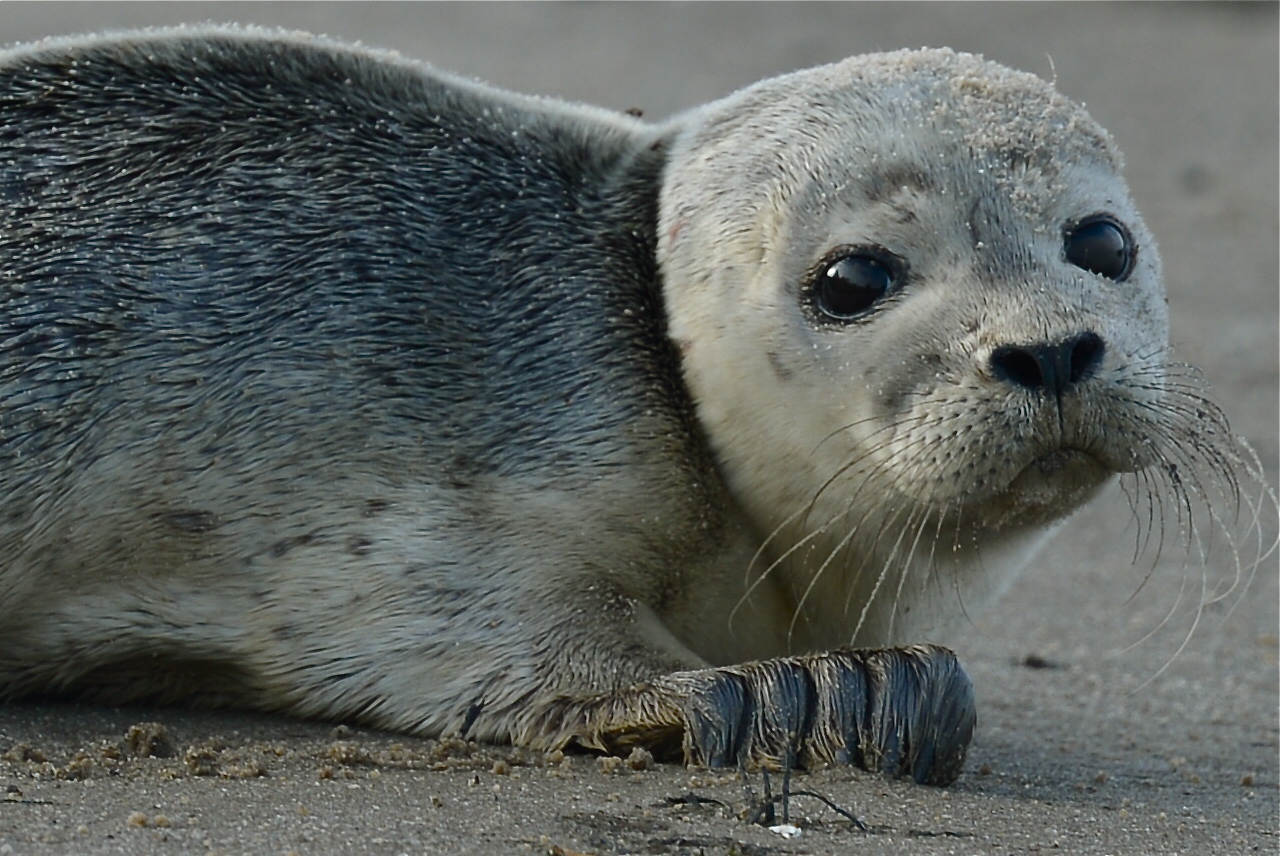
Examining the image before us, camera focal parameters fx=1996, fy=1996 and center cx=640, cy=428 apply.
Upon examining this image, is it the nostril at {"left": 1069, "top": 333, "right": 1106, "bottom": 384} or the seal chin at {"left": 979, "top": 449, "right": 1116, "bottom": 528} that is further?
the seal chin at {"left": 979, "top": 449, "right": 1116, "bottom": 528}

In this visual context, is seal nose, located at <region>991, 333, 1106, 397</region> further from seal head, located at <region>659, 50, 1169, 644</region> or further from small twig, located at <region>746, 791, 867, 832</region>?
small twig, located at <region>746, 791, 867, 832</region>

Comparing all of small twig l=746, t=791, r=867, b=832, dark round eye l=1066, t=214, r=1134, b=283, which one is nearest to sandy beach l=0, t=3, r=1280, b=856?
small twig l=746, t=791, r=867, b=832

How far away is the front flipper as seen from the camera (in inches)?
146

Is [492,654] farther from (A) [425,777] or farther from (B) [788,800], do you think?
(B) [788,800]

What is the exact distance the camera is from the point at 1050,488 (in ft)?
12.7

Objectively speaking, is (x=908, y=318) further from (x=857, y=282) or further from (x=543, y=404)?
(x=543, y=404)

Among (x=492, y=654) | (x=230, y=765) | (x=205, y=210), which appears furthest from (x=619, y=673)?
(x=205, y=210)

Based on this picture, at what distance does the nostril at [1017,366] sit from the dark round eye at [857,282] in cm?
39

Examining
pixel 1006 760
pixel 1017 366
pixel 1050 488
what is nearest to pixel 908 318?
pixel 1017 366

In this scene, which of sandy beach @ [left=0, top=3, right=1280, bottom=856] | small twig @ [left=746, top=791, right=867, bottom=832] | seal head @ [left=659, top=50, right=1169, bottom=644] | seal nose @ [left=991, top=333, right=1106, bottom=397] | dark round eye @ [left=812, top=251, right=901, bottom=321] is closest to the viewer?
sandy beach @ [left=0, top=3, right=1280, bottom=856]

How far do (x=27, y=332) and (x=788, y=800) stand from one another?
1821 mm

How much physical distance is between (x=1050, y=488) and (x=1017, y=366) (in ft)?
0.93

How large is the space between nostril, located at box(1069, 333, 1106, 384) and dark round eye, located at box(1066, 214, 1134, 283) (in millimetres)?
383

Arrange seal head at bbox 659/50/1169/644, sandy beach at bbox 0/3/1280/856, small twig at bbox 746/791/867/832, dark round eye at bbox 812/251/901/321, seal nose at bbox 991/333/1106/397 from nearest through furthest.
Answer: sandy beach at bbox 0/3/1280/856 < small twig at bbox 746/791/867/832 < seal nose at bbox 991/333/1106/397 < seal head at bbox 659/50/1169/644 < dark round eye at bbox 812/251/901/321
